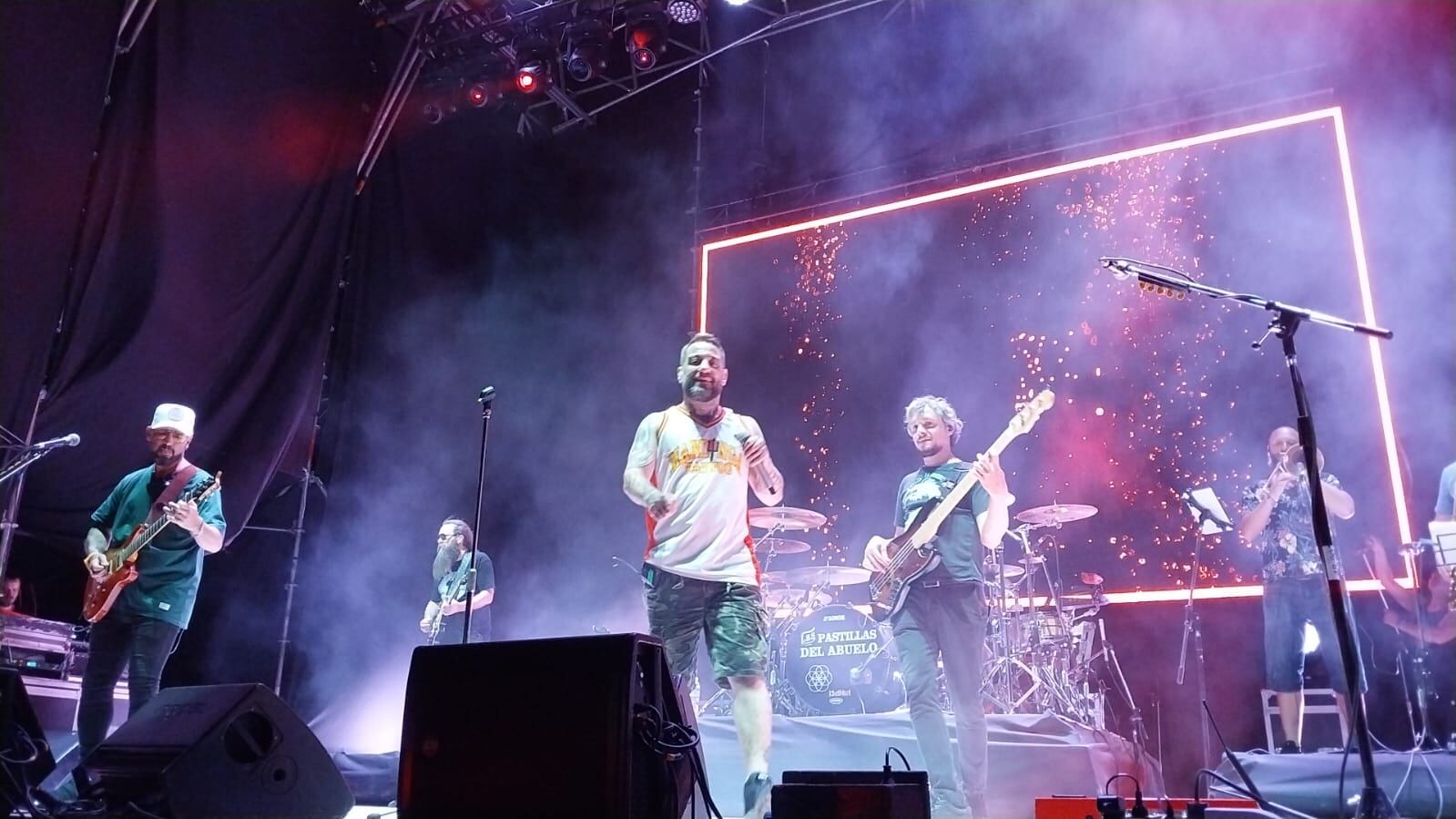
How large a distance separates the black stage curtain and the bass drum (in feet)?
11.2

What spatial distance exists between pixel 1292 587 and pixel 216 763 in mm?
4831

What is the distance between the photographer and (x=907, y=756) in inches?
201

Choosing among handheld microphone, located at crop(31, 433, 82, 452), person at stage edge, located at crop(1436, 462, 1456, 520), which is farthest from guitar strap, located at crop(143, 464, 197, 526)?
person at stage edge, located at crop(1436, 462, 1456, 520)

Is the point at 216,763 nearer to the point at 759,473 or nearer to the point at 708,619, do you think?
the point at 708,619

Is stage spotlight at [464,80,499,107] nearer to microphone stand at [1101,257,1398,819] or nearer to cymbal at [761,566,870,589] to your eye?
cymbal at [761,566,870,589]

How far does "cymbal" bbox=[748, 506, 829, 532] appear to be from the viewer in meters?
6.11

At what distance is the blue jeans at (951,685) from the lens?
4.39 m

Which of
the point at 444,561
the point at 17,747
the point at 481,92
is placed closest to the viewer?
the point at 17,747

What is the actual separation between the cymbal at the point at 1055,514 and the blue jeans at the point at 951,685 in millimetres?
1356

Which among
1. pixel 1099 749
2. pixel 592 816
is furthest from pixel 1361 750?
pixel 592 816

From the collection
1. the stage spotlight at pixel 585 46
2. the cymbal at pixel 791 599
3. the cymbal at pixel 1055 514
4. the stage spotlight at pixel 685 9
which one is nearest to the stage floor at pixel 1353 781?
the cymbal at pixel 1055 514

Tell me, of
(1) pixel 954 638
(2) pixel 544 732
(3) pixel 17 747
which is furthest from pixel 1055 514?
(3) pixel 17 747

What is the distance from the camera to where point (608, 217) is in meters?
8.05

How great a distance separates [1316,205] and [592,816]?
5.33 m
